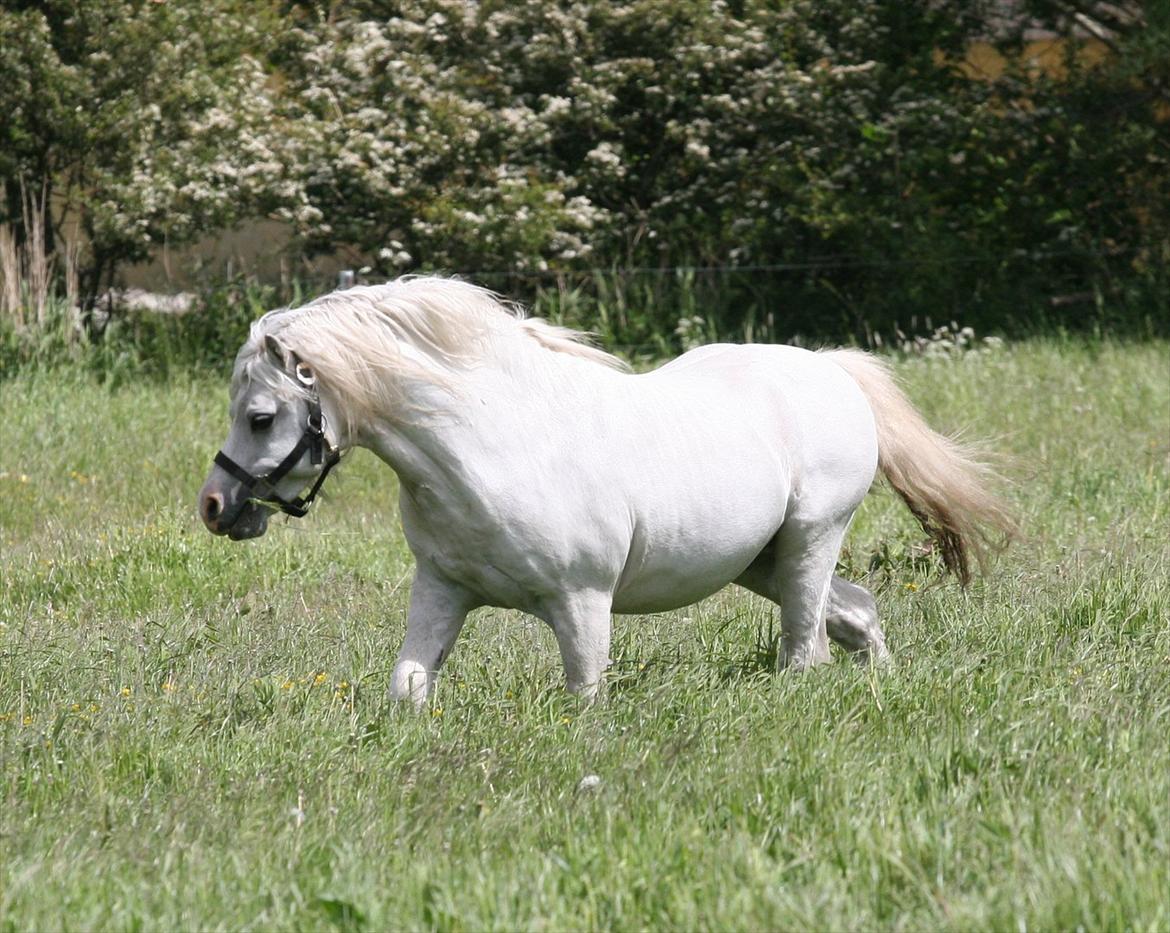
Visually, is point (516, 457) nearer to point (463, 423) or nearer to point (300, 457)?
point (463, 423)

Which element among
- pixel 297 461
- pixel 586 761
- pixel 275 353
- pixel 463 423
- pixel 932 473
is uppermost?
pixel 275 353

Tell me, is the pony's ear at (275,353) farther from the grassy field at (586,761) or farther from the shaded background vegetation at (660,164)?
the shaded background vegetation at (660,164)

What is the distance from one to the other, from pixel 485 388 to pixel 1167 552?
359 cm

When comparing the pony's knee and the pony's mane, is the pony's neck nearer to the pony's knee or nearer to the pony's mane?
the pony's mane

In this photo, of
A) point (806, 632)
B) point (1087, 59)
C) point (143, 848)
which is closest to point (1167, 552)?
point (806, 632)

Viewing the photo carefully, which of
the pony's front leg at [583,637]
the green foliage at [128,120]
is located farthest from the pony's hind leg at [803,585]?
the green foliage at [128,120]

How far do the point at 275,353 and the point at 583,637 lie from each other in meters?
1.10

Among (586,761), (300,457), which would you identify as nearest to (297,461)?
(300,457)

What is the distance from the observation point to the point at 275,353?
13.9ft

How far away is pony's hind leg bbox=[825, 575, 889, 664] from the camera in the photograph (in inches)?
213

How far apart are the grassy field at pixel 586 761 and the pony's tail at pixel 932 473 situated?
23 centimetres

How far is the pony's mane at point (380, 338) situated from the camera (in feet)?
14.0

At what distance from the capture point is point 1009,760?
3.84 m

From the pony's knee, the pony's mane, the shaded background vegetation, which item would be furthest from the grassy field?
the shaded background vegetation
